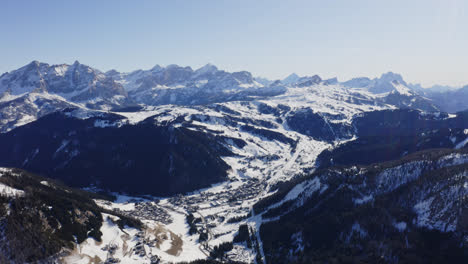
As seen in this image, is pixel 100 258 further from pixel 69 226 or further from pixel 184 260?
pixel 184 260

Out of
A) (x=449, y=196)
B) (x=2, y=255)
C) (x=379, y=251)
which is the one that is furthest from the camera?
(x=449, y=196)

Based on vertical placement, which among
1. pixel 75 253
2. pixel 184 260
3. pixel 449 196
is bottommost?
pixel 184 260

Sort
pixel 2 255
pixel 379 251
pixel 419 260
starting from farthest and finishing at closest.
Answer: pixel 379 251 < pixel 419 260 < pixel 2 255

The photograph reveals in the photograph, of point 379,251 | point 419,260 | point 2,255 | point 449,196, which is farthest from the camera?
point 449,196

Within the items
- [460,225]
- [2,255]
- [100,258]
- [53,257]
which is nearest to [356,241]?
[460,225]

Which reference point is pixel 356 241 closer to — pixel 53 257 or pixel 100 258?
pixel 100 258

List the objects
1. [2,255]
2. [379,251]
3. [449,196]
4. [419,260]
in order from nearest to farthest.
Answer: [2,255] → [419,260] → [379,251] → [449,196]

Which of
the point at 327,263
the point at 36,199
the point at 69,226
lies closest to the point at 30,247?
the point at 69,226

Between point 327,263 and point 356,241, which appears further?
point 356,241

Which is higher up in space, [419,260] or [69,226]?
[69,226]
